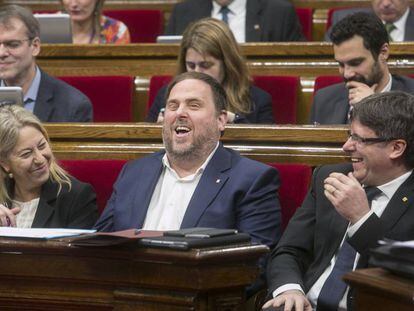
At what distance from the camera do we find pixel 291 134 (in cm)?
217

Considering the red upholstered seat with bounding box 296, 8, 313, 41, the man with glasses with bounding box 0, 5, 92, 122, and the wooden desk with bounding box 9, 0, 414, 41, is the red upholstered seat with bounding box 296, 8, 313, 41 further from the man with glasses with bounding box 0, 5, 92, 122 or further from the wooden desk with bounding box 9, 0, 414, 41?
the man with glasses with bounding box 0, 5, 92, 122

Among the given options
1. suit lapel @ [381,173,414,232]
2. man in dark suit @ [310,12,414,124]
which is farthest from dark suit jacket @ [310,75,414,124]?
suit lapel @ [381,173,414,232]

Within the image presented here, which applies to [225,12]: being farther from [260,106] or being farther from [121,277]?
[121,277]

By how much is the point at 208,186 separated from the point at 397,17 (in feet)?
4.99

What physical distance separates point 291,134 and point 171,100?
267 millimetres

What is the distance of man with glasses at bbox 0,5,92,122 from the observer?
2705 millimetres

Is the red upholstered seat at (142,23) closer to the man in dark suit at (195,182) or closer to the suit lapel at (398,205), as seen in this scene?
the man in dark suit at (195,182)

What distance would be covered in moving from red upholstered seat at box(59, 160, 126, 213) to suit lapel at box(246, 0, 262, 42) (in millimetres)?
1288

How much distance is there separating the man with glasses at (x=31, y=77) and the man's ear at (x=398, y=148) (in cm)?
107

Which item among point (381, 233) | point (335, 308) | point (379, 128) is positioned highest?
point (379, 128)

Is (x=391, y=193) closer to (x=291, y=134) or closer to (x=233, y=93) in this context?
(x=291, y=134)

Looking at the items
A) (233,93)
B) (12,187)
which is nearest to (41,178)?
(12,187)

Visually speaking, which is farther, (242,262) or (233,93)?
(233,93)

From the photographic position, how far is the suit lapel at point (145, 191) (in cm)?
209
